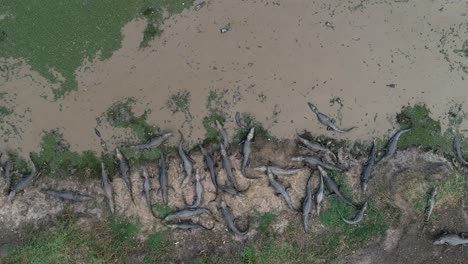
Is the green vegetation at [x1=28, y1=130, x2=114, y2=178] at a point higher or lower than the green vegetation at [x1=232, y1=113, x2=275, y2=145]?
higher

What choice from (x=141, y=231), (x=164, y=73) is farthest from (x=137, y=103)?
(x=141, y=231)

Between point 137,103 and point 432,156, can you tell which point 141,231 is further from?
point 432,156

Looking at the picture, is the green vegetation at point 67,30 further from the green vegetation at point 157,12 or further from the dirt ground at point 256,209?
the dirt ground at point 256,209

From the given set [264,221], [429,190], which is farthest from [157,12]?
[429,190]

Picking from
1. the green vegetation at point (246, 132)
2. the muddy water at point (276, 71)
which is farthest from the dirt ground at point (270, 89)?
the green vegetation at point (246, 132)

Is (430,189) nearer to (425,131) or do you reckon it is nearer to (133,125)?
(425,131)

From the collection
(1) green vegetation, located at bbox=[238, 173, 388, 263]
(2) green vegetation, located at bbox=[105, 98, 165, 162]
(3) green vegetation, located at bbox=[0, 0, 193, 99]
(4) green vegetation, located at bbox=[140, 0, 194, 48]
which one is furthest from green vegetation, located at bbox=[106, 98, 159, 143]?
(1) green vegetation, located at bbox=[238, 173, 388, 263]

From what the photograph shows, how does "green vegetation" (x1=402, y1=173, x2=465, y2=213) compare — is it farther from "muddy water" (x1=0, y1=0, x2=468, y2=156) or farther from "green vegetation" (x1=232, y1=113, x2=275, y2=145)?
"green vegetation" (x1=232, y1=113, x2=275, y2=145)
